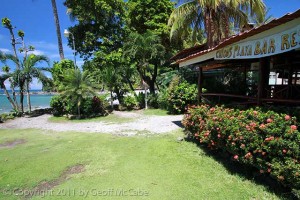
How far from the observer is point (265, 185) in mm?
3828

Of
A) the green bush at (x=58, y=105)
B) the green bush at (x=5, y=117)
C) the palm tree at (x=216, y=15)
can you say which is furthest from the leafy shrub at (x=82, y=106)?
the palm tree at (x=216, y=15)

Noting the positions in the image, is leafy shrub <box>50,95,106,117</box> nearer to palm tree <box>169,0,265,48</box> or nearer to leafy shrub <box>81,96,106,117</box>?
leafy shrub <box>81,96,106,117</box>

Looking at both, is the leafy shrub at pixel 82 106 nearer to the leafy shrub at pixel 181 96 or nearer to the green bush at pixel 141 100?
the green bush at pixel 141 100

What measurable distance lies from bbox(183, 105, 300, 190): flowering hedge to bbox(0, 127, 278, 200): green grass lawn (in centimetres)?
52

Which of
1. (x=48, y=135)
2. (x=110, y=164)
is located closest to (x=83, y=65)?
(x=48, y=135)

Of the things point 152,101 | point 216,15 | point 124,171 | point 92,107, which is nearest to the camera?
point 124,171

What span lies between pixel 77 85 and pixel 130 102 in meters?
4.24

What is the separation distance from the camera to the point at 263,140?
3.53m

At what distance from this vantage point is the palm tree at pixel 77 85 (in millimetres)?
11570

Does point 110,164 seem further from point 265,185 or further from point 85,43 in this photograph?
point 85,43

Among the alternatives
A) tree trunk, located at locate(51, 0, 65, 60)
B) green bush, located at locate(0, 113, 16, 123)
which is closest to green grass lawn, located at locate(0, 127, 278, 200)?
green bush, located at locate(0, 113, 16, 123)

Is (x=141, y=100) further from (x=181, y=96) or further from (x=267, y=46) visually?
(x=267, y=46)

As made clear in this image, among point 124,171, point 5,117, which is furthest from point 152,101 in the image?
point 124,171

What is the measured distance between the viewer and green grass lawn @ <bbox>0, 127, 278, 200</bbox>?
375 centimetres
